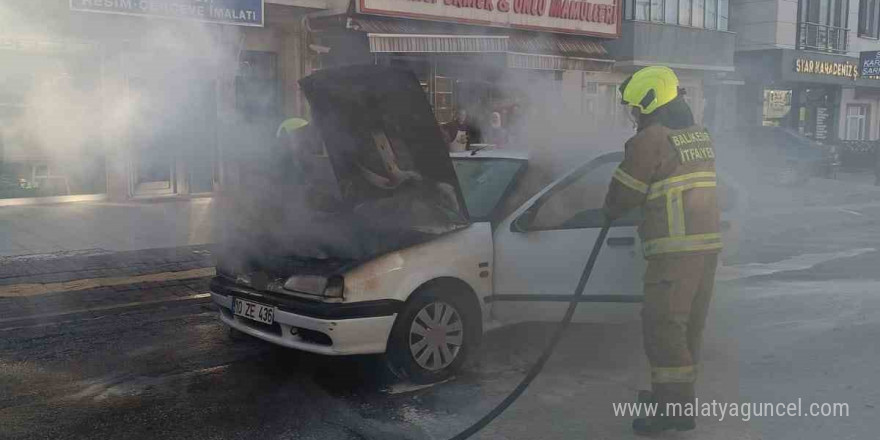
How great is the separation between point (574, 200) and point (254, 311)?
7.08ft

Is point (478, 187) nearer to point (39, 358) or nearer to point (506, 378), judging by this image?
point (506, 378)

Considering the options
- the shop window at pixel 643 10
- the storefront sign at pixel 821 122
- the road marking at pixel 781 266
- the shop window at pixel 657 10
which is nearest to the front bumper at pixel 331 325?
the road marking at pixel 781 266

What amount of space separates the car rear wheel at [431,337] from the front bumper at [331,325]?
0.09 meters

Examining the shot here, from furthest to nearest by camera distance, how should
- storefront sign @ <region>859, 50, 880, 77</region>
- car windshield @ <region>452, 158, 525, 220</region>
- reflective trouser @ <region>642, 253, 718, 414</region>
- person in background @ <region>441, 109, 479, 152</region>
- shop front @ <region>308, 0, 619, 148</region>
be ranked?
1. storefront sign @ <region>859, 50, 880, 77</region>
2. person in background @ <region>441, 109, 479, 152</region>
3. shop front @ <region>308, 0, 619, 148</region>
4. car windshield @ <region>452, 158, 525, 220</region>
5. reflective trouser @ <region>642, 253, 718, 414</region>

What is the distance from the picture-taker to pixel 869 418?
155 inches

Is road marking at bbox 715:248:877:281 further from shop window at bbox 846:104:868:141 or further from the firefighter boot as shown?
shop window at bbox 846:104:868:141

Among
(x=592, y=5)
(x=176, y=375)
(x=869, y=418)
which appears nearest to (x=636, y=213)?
(x=869, y=418)

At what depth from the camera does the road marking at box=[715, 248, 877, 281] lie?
785cm

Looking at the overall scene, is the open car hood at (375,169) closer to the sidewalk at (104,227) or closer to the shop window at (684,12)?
the sidewalk at (104,227)

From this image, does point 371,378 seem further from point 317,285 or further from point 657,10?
point 657,10

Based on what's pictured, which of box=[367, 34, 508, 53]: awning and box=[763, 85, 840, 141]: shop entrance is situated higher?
box=[367, 34, 508, 53]: awning

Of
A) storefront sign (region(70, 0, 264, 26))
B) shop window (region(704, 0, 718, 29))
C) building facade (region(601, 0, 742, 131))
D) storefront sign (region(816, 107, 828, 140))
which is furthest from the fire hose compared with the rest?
storefront sign (region(816, 107, 828, 140))

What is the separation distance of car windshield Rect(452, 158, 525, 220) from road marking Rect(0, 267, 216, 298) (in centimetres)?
359

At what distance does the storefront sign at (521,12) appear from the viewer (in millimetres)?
13594
